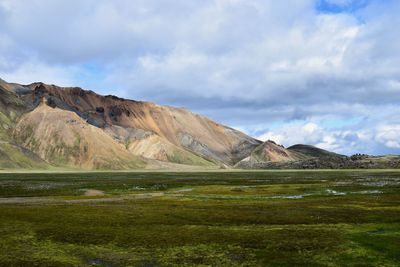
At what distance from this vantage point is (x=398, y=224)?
3847cm

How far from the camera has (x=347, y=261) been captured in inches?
1042

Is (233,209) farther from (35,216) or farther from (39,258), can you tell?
(39,258)

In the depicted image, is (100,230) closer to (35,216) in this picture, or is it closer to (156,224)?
(156,224)

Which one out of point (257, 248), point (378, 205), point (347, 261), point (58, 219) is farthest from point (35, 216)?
point (378, 205)

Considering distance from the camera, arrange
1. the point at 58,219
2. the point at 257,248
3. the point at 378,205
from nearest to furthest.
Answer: the point at 257,248
the point at 58,219
the point at 378,205

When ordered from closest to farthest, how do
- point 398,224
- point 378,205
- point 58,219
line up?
point 398,224
point 58,219
point 378,205

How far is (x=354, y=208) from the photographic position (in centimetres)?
5062

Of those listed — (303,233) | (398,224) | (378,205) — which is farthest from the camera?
(378,205)

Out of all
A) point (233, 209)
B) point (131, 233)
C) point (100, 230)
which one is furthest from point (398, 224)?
point (100, 230)

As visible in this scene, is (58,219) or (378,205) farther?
(378,205)

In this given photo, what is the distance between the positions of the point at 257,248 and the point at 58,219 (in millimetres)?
20580

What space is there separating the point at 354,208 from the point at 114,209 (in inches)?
1013

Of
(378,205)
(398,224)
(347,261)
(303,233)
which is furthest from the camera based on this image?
(378,205)

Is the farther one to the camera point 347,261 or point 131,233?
point 131,233
